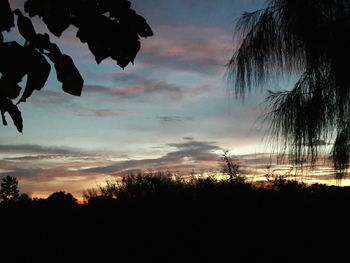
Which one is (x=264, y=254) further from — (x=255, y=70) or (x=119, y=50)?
(x=119, y=50)

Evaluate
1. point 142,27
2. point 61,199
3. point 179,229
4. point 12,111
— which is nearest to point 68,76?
point 142,27

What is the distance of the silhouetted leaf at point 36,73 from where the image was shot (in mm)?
1213

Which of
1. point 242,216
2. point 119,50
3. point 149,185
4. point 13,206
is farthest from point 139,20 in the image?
point 149,185

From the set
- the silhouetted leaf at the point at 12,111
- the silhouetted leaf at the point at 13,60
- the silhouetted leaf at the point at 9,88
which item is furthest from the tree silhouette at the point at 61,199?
the silhouetted leaf at the point at 13,60

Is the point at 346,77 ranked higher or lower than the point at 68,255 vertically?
higher

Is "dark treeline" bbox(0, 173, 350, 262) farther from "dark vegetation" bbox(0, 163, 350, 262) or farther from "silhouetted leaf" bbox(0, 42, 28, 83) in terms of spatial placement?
"silhouetted leaf" bbox(0, 42, 28, 83)

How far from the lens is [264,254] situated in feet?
12.9

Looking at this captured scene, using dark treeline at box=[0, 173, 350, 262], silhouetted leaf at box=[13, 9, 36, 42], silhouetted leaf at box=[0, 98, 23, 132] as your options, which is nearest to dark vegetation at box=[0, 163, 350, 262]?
dark treeline at box=[0, 173, 350, 262]

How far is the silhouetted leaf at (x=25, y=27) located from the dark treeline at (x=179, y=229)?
3094mm

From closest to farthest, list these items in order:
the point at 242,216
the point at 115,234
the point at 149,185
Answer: the point at 115,234
the point at 242,216
the point at 149,185

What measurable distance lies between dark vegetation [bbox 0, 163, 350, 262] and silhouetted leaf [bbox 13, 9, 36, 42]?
3.10m

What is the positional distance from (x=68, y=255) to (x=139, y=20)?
3.30 meters

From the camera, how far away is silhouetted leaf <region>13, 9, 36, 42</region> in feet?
4.05

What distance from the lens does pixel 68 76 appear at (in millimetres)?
1185
